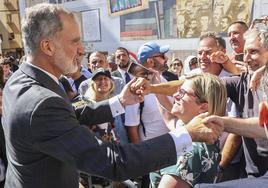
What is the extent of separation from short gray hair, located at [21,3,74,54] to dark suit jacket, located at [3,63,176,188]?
0.19 m

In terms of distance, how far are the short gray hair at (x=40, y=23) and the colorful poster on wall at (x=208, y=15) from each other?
18.6ft

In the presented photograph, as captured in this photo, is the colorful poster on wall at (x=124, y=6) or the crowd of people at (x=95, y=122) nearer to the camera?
the crowd of people at (x=95, y=122)

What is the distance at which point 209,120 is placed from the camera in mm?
1634

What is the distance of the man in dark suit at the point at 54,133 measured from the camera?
4.76 feet

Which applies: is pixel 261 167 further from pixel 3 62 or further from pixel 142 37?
pixel 142 37

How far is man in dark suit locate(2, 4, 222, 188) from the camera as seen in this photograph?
57.1 inches

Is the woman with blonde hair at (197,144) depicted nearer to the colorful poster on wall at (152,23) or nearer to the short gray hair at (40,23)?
the short gray hair at (40,23)

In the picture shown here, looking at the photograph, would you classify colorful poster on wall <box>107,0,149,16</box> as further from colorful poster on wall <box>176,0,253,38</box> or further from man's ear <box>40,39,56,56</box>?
man's ear <box>40,39,56,56</box>

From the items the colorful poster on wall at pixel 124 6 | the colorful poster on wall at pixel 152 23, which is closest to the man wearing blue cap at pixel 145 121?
the colorful poster on wall at pixel 152 23

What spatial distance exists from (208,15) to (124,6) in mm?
3510

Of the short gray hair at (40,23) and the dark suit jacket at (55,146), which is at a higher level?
the short gray hair at (40,23)

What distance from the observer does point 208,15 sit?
299 inches

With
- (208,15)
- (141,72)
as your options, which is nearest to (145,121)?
(141,72)

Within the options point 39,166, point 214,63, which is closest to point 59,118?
point 39,166
